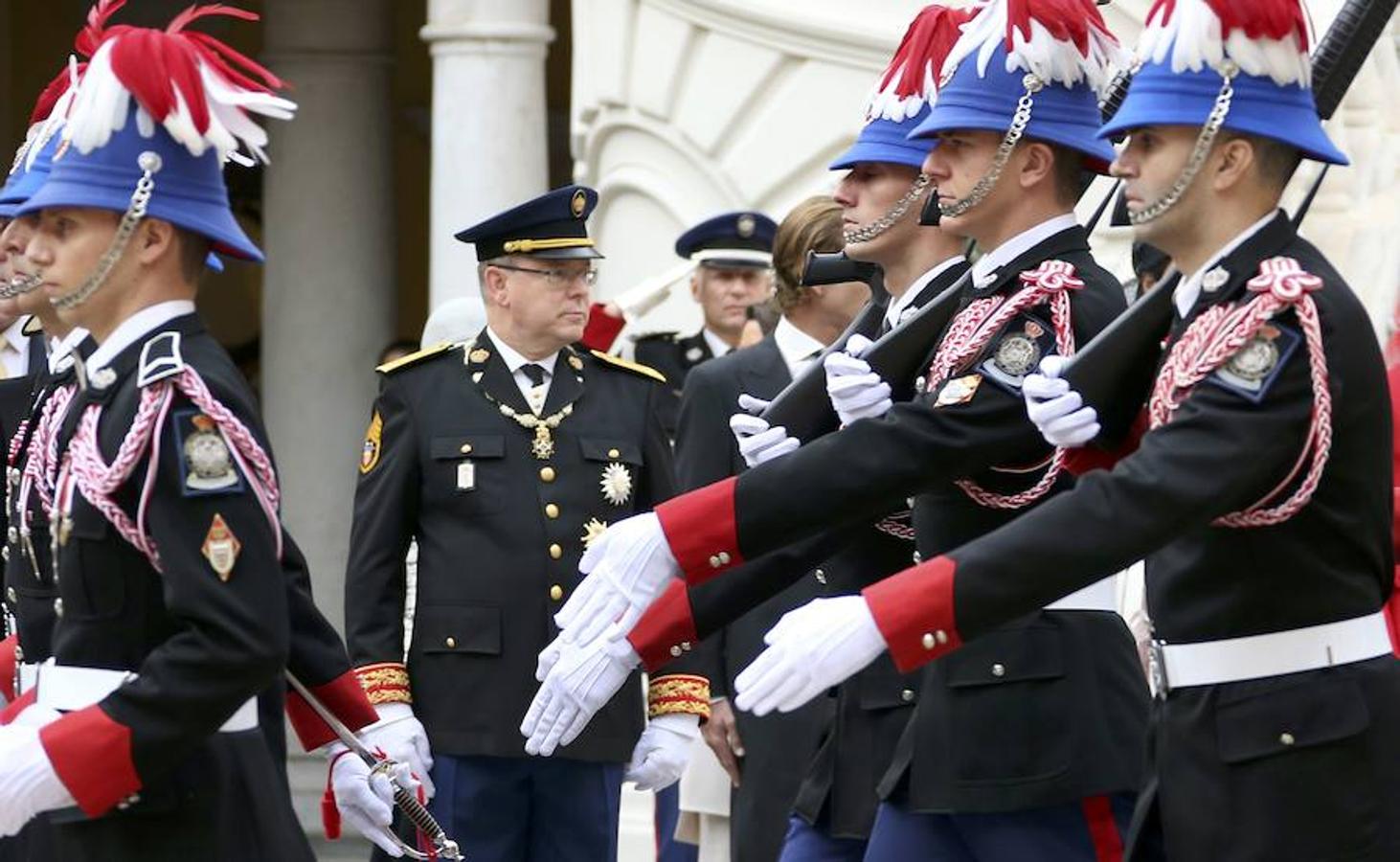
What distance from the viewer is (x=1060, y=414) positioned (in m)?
4.43

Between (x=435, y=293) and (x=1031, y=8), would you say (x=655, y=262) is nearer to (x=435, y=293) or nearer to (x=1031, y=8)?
(x=435, y=293)

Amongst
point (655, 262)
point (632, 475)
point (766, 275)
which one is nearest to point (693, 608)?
point (632, 475)

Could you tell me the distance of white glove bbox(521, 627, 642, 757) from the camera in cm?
490

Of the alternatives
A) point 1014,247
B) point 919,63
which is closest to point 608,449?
point 919,63

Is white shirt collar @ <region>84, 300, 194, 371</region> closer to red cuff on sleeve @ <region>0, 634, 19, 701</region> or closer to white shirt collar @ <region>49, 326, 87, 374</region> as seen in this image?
white shirt collar @ <region>49, 326, 87, 374</region>

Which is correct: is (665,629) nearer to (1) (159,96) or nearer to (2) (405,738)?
(1) (159,96)

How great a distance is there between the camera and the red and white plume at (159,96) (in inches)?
176

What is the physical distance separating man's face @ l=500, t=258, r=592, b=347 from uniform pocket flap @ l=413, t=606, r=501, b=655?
24.2 inches

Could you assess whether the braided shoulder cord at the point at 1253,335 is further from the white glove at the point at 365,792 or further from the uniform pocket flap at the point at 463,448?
the uniform pocket flap at the point at 463,448

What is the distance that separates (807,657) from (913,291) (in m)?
1.60

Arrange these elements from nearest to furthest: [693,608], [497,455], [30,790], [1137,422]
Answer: [30,790], [1137,422], [693,608], [497,455]

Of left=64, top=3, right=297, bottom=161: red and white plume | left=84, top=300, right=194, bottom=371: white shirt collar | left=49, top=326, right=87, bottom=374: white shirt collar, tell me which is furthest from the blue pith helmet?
left=49, top=326, right=87, bottom=374: white shirt collar

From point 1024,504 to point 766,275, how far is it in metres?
4.53

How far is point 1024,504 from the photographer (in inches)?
195
